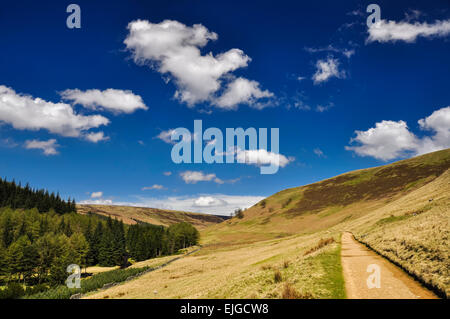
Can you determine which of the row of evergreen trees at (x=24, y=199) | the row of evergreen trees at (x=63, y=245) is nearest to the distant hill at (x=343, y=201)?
the row of evergreen trees at (x=63, y=245)

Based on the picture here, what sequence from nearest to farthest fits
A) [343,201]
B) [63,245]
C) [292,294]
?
1. [292,294]
2. [63,245]
3. [343,201]

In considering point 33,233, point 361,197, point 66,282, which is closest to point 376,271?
point 66,282

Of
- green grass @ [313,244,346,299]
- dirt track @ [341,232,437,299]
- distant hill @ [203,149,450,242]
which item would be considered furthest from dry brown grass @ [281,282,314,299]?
distant hill @ [203,149,450,242]

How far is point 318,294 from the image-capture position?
662 inches

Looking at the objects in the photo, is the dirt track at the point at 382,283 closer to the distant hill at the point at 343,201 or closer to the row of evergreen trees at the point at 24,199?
the distant hill at the point at 343,201

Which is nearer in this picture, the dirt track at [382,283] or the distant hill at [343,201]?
the dirt track at [382,283]

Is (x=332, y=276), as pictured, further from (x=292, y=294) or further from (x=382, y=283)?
(x=292, y=294)

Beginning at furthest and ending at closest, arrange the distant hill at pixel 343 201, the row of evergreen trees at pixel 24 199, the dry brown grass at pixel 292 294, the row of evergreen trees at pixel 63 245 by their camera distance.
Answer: the row of evergreen trees at pixel 24 199 → the distant hill at pixel 343 201 → the row of evergreen trees at pixel 63 245 → the dry brown grass at pixel 292 294

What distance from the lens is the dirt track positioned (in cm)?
1569

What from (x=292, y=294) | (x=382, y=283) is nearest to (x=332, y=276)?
(x=382, y=283)

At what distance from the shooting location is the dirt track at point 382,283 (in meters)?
15.7

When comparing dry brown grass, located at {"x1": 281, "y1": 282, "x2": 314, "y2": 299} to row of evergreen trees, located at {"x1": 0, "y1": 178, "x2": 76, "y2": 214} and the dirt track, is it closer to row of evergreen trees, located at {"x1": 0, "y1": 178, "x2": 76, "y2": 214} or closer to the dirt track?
the dirt track

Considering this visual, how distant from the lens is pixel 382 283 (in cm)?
1777
